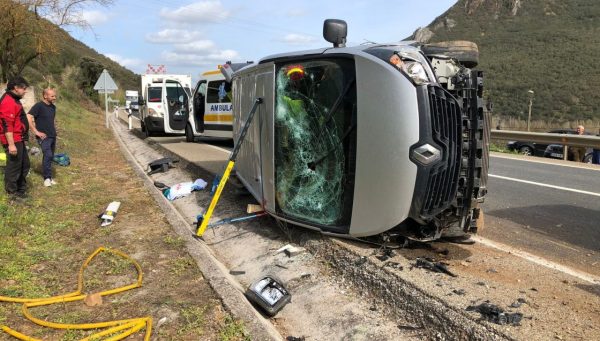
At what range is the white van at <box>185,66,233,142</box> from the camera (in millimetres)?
13727

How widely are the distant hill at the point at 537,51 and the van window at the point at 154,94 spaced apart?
2525 cm

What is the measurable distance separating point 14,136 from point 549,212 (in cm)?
778

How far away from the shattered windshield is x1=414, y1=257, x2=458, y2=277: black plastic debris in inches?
28.2

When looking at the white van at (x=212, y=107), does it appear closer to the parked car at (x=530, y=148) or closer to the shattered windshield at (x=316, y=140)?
the shattered windshield at (x=316, y=140)

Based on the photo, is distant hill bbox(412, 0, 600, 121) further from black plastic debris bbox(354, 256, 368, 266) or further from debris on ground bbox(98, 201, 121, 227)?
black plastic debris bbox(354, 256, 368, 266)

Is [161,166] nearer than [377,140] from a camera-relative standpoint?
No

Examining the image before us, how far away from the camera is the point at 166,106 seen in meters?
18.0

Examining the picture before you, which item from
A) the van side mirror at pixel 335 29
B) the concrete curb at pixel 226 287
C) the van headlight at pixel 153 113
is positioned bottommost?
the concrete curb at pixel 226 287

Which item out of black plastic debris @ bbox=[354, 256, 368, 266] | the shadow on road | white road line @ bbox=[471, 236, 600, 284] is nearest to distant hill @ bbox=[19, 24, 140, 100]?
the shadow on road

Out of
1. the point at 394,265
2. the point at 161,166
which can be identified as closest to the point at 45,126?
the point at 161,166

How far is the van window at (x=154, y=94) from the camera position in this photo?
18.7 metres

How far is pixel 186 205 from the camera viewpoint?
761 centimetres

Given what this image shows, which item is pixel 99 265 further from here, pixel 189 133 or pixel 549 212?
pixel 189 133

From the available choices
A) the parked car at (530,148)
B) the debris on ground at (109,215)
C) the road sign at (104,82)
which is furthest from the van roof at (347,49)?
the road sign at (104,82)
